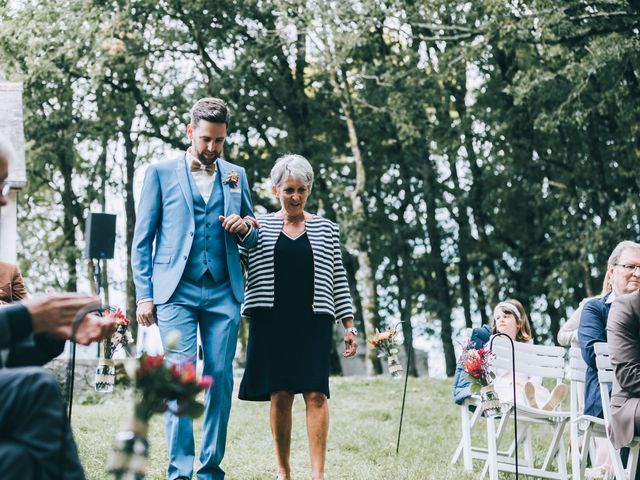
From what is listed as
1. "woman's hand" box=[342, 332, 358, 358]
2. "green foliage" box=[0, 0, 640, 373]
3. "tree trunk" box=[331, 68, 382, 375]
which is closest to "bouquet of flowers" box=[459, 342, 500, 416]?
"woman's hand" box=[342, 332, 358, 358]

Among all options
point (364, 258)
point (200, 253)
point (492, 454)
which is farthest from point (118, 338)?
point (364, 258)

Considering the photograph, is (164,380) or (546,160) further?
(546,160)

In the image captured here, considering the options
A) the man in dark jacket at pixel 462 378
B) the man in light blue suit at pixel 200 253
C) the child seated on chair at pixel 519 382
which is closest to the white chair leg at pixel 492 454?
the child seated on chair at pixel 519 382

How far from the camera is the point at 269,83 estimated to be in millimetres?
22438

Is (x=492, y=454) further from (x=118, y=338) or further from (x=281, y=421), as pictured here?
(x=118, y=338)

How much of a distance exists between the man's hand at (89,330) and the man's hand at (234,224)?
2327 millimetres

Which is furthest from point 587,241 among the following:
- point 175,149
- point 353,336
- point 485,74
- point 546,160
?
point 353,336

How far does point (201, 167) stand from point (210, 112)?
0.35 meters

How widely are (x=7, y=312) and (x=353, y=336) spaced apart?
10.4 ft

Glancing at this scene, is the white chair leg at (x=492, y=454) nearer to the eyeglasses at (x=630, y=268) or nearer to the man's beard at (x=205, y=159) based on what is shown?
the eyeglasses at (x=630, y=268)

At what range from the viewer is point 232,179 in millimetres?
5453

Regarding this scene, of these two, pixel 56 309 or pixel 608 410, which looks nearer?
pixel 56 309

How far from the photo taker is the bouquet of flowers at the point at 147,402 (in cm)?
253

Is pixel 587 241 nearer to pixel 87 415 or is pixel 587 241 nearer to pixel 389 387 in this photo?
pixel 389 387
